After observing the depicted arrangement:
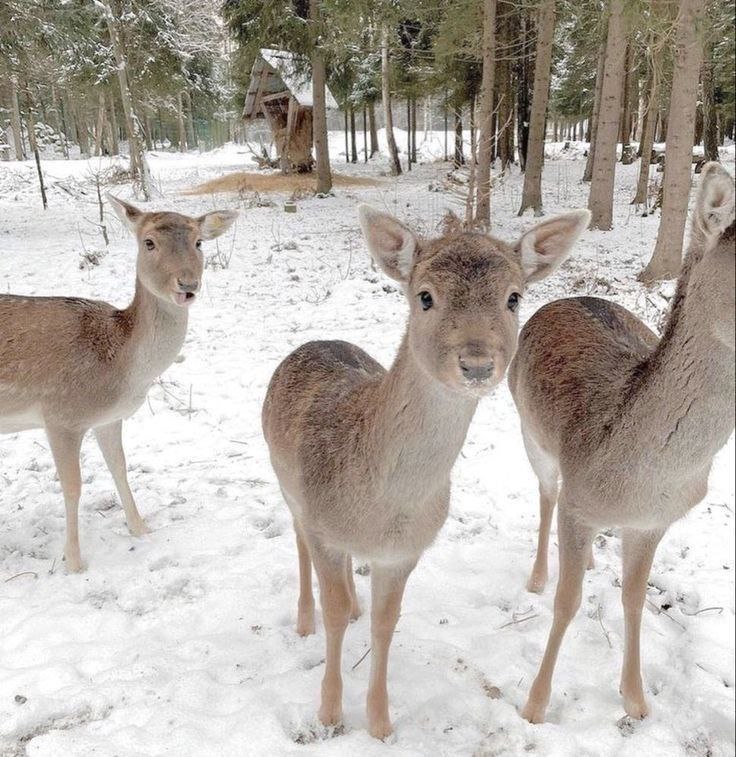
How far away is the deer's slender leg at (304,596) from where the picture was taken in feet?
11.3

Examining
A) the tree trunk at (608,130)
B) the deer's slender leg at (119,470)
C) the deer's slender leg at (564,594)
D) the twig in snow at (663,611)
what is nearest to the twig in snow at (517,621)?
the deer's slender leg at (564,594)

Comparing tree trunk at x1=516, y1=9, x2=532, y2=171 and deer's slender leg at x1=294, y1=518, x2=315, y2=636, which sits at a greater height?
tree trunk at x1=516, y1=9, x2=532, y2=171

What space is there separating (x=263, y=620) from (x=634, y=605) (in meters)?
1.99

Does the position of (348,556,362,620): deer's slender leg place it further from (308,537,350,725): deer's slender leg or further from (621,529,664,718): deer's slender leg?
(621,529,664,718): deer's slender leg

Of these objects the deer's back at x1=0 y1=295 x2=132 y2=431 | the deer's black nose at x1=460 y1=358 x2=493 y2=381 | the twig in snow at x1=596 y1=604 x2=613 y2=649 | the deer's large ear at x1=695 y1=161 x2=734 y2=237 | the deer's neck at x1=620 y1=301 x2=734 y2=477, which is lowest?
the twig in snow at x1=596 y1=604 x2=613 y2=649

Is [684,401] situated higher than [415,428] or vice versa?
[684,401]

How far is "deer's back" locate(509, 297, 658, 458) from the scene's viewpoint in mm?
2805

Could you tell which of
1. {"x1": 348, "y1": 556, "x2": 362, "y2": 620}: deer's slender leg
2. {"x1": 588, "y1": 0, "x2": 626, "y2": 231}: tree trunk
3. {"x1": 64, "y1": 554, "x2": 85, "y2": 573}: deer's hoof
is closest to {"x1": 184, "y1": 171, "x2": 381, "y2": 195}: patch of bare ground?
{"x1": 588, "y1": 0, "x2": 626, "y2": 231}: tree trunk

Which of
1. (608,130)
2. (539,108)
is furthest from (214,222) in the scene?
(539,108)

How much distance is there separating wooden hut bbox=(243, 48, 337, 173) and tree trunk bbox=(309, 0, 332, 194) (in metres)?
4.78

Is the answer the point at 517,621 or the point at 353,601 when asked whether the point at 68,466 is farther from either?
the point at 517,621

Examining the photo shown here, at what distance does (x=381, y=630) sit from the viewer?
2834mm

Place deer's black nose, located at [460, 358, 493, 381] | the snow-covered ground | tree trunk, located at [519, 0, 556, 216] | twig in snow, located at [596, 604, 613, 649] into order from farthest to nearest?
tree trunk, located at [519, 0, 556, 216]
twig in snow, located at [596, 604, 613, 649]
the snow-covered ground
deer's black nose, located at [460, 358, 493, 381]

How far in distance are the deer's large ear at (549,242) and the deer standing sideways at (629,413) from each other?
0.46 meters
